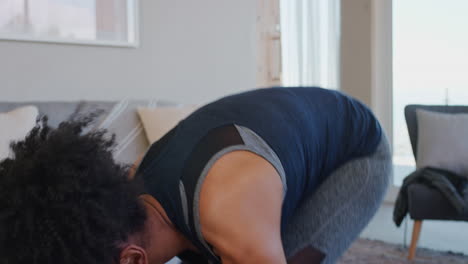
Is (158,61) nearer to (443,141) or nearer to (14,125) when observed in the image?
(14,125)

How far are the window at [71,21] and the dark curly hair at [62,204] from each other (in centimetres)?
162

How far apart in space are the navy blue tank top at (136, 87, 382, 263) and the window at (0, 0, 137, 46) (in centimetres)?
158

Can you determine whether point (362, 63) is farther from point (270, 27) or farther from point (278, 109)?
point (278, 109)

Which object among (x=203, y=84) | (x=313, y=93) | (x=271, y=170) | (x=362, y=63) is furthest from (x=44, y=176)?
(x=362, y=63)

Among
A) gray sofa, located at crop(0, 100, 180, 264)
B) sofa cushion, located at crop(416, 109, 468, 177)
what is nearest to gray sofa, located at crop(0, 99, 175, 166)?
gray sofa, located at crop(0, 100, 180, 264)

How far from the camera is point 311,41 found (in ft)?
14.3

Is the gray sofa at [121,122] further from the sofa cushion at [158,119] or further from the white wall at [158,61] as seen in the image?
the white wall at [158,61]

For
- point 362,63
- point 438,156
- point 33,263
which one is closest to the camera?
point 33,263

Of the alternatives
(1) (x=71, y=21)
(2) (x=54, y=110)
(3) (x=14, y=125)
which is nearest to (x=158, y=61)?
(1) (x=71, y=21)

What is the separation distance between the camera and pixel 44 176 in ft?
2.46

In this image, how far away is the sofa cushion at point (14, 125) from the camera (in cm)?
164

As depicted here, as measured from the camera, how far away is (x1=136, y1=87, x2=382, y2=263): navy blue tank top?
32.4 inches

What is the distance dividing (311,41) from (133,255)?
3776mm

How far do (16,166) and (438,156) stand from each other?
255 centimetres
